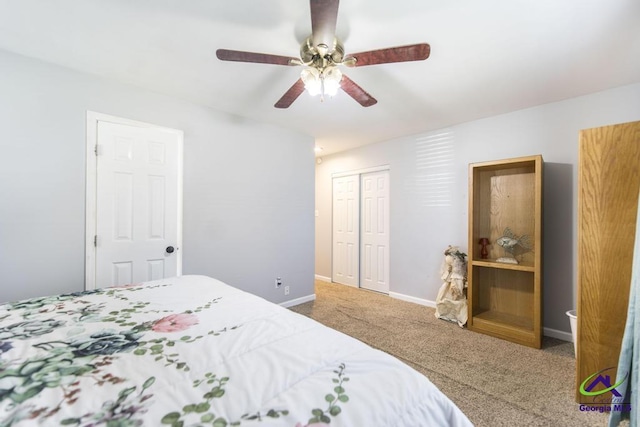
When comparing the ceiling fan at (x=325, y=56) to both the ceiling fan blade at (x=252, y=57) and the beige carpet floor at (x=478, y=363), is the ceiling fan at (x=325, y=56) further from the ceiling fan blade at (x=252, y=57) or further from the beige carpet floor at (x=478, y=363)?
the beige carpet floor at (x=478, y=363)

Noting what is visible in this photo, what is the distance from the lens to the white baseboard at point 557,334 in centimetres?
269

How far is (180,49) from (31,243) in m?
1.80

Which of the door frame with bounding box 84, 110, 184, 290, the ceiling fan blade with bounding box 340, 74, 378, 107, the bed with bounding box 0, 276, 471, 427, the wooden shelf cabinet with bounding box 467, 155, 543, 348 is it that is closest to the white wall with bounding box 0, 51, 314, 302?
the door frame with bounding box 84, 110, 184, 290

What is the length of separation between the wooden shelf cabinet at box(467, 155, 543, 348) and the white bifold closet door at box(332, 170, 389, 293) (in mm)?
1395

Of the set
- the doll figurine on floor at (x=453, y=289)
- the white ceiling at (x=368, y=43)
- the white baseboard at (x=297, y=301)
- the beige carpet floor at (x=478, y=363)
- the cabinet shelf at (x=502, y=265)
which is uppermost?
the white ceiling at (x=368, y=43)

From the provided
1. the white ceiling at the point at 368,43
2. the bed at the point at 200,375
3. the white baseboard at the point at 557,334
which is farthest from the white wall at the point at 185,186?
the white baseboard at the point at 557,334

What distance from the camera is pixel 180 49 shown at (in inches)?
76.1

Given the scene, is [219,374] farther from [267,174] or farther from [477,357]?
[267,174]

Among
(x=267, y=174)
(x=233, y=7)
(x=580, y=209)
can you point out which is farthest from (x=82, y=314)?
(x=580, y=209)

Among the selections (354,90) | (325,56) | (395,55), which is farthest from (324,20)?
(354,90)

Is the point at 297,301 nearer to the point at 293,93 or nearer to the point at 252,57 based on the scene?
the point at 293,93

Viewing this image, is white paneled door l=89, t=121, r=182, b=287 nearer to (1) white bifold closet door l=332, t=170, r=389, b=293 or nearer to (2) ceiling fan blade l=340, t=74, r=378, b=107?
(2) ceiling fan blade l=340, t=74, r=378, b=107

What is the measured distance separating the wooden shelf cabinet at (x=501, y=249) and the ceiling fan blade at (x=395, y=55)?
1.79 meters

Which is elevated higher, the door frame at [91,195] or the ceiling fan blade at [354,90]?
the ceiling fan blade at [354,90]
